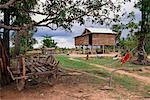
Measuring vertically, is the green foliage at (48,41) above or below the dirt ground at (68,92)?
above

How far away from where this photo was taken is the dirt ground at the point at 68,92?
36.7 feet

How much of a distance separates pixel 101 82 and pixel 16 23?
458 cm

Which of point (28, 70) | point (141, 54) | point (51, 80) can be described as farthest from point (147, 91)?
point (141, 54)

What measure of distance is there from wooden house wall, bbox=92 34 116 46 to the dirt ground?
97.0ft

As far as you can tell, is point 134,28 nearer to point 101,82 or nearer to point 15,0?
point 101,82

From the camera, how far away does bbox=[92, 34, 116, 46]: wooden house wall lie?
43.3m

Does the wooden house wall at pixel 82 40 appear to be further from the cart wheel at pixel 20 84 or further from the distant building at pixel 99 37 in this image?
the cart wheel at pixel 20 84

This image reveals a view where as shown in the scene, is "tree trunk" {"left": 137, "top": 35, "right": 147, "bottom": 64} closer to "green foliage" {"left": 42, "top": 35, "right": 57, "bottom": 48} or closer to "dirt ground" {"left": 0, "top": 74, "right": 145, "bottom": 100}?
"dirt ground" {"left": 0, "top": 74, "right": 145, "bottom": 100}

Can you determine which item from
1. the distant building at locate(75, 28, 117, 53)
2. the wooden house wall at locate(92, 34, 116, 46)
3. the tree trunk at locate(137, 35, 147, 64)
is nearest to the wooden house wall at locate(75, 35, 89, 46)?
the distant building at locate(75, 28, 117, 53)

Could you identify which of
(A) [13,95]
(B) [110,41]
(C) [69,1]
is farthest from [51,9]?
(B) [110,41]

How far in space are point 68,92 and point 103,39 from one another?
3224cm

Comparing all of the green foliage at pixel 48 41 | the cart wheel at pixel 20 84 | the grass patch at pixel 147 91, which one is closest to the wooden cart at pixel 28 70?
the cart wheel at pixel 20 84

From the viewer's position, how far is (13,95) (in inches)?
453

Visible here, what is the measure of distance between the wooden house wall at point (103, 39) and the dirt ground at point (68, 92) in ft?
97.0
